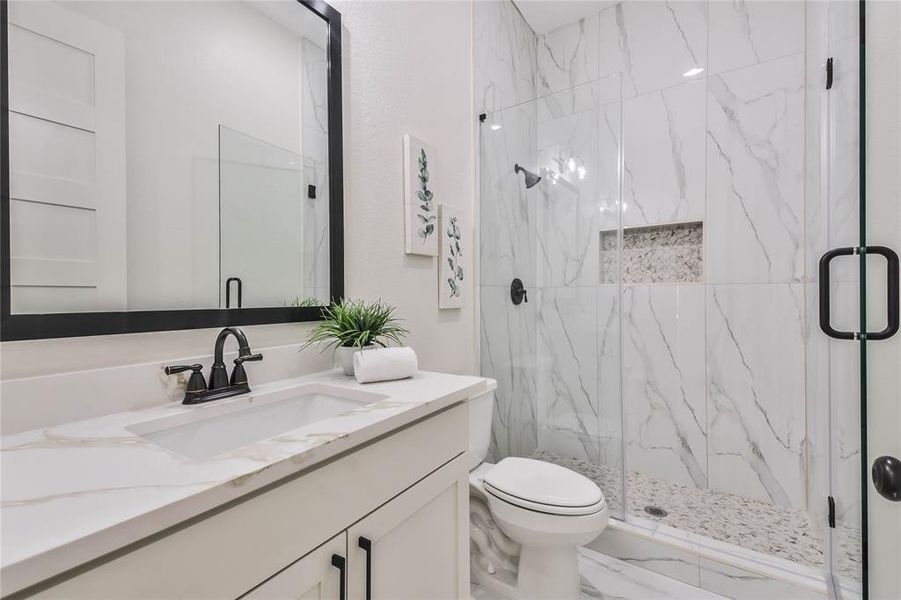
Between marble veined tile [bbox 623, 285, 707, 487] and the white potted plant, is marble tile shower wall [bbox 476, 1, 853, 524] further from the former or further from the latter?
the white potted plant

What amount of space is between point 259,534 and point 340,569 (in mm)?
177

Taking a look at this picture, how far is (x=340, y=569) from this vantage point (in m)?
0.65

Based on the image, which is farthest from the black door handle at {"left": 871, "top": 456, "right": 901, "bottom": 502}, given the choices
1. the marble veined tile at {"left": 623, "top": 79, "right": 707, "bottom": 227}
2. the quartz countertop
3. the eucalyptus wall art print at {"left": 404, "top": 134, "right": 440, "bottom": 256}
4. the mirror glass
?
the marble veined tile at {"left": 623, "top": 79, "right": 707, "bottom": 227}

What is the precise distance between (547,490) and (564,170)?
4.77 feet

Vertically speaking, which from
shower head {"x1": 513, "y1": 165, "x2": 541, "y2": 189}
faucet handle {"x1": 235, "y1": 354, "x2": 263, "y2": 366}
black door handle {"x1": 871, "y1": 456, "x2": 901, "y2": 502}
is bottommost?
black door handle {"x1": 871, "y1": 456, "x2": 901, "y2": 502}

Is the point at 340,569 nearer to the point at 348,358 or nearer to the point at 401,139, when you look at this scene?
the point at 348,358

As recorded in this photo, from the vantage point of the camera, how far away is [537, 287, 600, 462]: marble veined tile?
192cm

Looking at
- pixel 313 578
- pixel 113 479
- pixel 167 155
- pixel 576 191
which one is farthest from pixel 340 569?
pixel 576 191

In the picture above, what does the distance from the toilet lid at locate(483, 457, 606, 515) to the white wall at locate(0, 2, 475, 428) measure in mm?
489

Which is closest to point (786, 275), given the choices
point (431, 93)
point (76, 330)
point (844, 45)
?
point (844, 45)

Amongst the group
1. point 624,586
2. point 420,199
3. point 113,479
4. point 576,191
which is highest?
point 576,191

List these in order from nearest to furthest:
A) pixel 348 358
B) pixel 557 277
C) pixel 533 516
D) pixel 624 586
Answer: pixel 348 358
pixel 533 516
pixel 624 586
pixel 557 277

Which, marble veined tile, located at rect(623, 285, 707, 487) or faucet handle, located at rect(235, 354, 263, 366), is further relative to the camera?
marble veined tile, located at rect(623, 285, 707, 487)

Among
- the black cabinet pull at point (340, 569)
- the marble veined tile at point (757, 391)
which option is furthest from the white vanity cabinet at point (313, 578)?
the marble veined tile at point (757, 391)
